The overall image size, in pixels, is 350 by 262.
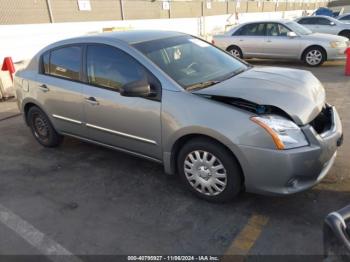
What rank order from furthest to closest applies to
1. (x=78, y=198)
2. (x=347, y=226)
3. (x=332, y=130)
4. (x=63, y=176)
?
(x=63, y=176) → (x=78, y=198) → (x=332, y=130) → (x=347, y=226)

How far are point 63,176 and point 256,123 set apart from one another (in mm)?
2532

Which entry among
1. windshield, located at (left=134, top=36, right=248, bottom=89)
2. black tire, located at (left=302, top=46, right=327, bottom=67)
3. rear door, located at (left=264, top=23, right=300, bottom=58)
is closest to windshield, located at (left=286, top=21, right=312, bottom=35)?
rear door, located at (left=264, top=23, right=300, bottom=58)

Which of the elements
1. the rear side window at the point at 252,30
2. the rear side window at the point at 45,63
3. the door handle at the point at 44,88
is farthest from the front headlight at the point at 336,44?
the door handle at the point at 44,88

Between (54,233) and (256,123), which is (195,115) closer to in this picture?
(256,123)

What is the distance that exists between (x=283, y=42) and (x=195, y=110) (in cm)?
801

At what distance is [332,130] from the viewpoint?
Result: 313cm

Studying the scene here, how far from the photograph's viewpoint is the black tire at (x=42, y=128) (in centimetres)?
478

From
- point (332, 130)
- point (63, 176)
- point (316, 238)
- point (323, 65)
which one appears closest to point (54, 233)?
point (63, 176)

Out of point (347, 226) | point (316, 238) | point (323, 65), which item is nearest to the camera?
point (347, 226)

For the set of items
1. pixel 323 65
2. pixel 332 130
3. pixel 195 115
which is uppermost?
pixel 195 115

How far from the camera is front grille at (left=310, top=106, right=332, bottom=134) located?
3223 mm

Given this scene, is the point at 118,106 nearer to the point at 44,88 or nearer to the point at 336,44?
the point at 44,88

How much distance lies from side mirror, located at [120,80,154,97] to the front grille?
1615 mm

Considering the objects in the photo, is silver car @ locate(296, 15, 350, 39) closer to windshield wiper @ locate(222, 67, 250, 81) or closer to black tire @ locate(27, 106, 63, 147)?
windshield wiper @ locate(222, 67, 250, 81)
